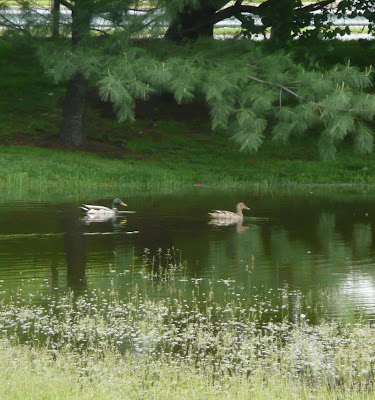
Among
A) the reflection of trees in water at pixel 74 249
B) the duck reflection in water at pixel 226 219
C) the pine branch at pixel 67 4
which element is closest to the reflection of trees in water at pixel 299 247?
the duck reflection in water at pixel 226 219

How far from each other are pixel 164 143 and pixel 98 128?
8.31ft

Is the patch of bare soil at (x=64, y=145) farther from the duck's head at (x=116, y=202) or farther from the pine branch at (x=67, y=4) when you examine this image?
the duck's head at (x=116, y=202)

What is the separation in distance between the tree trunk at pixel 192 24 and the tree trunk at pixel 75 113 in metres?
3.27

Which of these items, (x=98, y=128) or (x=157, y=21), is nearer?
(x=157, y=21)

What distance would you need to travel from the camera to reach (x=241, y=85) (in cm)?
2375

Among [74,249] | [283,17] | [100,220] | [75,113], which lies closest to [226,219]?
[100,220]

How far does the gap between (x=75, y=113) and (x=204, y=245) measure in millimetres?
13679

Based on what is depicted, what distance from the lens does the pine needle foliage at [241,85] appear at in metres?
22.5

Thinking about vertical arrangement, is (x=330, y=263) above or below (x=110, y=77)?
below

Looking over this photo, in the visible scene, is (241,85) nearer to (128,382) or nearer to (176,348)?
(176,348)

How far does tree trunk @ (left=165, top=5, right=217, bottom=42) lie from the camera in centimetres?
2814

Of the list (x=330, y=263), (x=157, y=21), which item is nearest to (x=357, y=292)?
(x=330, y=263)

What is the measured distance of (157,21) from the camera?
2406 centimetres

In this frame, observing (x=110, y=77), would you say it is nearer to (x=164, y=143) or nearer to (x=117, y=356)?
(x=164, y=143)
